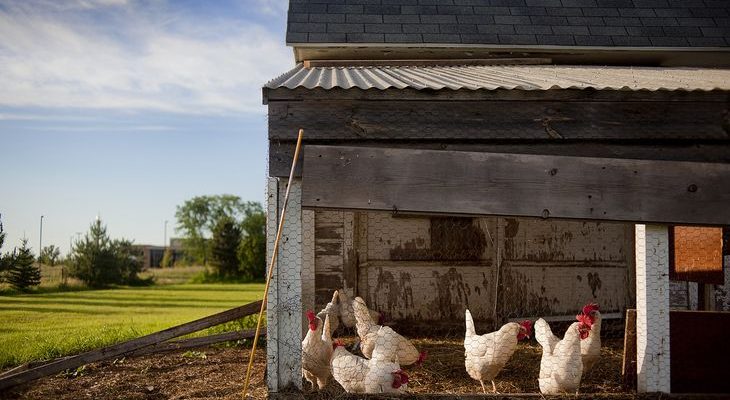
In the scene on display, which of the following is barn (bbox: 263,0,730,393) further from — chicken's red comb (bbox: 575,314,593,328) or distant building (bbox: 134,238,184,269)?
distant building (bbox: 134,238,184,269)

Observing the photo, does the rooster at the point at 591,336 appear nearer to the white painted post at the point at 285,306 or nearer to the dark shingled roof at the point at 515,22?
the white painted post at the point at 285,306

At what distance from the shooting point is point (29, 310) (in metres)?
11.7

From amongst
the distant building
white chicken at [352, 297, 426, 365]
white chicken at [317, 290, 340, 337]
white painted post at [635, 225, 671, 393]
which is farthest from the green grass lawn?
the distant building

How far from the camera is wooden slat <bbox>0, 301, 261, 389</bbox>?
5562 mm

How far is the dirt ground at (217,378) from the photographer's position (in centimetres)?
545

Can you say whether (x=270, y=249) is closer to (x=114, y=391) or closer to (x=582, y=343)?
(x=114, y=391)

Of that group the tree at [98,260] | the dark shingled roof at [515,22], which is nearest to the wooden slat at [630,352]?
the dark shingled roof at [515,22]

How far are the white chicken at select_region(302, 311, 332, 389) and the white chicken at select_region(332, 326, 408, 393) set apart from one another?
0.72ft

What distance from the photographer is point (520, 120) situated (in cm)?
520

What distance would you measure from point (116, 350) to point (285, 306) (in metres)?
2.48

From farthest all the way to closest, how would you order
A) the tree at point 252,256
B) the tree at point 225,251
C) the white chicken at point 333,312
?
the tree at point 225,251 < the tree at point 252,256 < the white chicken at point 333,312

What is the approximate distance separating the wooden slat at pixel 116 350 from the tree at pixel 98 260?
14588mm

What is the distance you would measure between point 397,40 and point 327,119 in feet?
14.1

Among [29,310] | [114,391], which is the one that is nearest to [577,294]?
[114,391]
